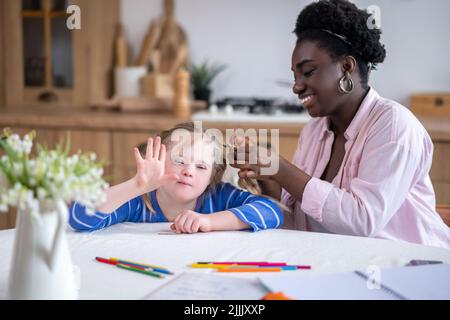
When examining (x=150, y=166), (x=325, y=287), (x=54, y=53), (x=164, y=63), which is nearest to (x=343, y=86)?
(x=150, y=166)

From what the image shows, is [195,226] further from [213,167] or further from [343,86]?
[343,86]

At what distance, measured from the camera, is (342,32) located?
1.64m

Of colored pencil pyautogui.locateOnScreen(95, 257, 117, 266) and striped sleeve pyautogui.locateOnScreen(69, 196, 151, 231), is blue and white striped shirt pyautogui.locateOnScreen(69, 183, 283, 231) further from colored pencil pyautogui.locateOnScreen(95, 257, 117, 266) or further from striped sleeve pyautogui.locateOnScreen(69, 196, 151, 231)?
colored pencil pyautogui.locateOnScreen(95, 257, 117, 266)

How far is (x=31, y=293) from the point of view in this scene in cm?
92

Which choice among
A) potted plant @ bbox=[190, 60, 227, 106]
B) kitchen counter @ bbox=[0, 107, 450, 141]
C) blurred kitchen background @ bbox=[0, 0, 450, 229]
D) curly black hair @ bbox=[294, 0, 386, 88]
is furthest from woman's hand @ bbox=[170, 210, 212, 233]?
potted plant @ bbox=[190, 60, 227, 106]

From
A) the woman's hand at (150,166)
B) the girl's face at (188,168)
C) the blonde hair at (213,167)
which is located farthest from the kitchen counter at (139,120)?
the woman's hand at (150,166)

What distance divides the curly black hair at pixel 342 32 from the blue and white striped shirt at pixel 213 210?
0.44 m

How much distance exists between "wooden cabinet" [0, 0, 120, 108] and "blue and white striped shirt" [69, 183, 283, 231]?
1.79 m

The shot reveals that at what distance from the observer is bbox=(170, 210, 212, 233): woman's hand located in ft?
4.56

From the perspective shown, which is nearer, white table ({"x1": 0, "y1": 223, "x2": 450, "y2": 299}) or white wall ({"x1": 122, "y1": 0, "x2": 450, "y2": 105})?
white table ({"x1": 0, "y1": 223, "x2": 450, "y2": 299})

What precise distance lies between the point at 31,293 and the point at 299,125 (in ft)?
6.00

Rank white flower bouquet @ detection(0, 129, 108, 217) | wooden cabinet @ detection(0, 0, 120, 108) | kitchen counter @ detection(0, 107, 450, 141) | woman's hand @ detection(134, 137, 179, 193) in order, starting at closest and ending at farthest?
white flower bouquet @ detection(0, 129, 108, 217) → woman's hand @ detection(134, 137, 179, 193) → kitchen counter @ detection(0, 107, 450, 141) → wooden cabinet @ detection(0, 0, 120, 108)

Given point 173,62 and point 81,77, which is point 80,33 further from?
point 173,62
